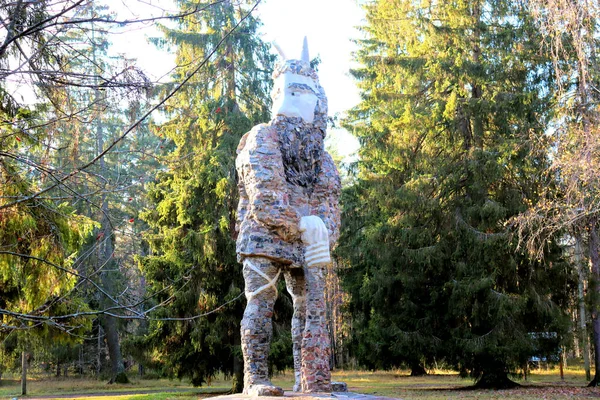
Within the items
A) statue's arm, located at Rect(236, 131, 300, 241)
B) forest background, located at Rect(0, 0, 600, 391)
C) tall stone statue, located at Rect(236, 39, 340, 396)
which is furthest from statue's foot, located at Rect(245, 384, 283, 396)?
forest background, located at Rect(0, 0, 600, 391)

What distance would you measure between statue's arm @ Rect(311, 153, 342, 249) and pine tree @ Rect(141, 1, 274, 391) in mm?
8085

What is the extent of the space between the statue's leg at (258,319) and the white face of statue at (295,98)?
1647 millimetres

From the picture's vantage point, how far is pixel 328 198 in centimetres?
715

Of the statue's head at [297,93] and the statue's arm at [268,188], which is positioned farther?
the statue's head at [297,93]

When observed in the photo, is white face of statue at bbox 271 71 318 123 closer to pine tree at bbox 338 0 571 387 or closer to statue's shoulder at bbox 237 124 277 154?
statue's shoulder at bbox 237 124 277 154

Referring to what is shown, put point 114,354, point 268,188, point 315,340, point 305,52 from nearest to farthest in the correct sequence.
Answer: point 315,340, point 268,188, point 305,52, point 114,354

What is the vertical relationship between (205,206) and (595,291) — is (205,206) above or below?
above

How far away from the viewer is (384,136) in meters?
17.3

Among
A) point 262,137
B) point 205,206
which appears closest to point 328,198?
point 262,137

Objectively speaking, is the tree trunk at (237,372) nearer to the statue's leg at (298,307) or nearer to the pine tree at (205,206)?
the pine tree at (205,206)

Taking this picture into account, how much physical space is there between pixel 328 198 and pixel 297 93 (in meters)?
1.21

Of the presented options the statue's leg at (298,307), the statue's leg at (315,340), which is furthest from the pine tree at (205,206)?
the statue's leg at (315,340)

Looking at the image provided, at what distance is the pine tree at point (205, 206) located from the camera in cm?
1545

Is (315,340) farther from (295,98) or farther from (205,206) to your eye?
(205,206)
